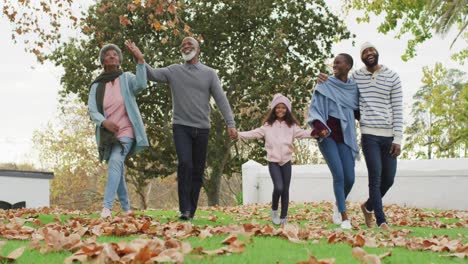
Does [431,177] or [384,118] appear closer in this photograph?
[384,118]

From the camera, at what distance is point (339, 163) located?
762 centimetres

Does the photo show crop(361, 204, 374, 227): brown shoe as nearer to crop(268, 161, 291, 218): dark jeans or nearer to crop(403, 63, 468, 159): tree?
crop(268, 161, 291, 218): dark jeans

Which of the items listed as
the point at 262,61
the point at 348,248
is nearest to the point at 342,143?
the point at 348,248

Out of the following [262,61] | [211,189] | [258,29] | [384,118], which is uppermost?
[258,29]

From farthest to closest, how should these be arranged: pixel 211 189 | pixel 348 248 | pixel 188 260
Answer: pixel 211 189, pixel 348 248, pixel 188 260

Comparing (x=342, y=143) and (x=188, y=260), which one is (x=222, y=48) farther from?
(x=188, y=260)

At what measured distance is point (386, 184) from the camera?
7855mm

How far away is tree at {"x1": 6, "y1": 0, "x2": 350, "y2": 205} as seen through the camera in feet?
87.6

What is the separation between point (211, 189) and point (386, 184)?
20.7 meters

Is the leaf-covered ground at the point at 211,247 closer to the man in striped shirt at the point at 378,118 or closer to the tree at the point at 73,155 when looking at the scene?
the man in striped shirt at the point at 378,118

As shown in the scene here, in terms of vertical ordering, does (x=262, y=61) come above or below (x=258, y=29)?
below

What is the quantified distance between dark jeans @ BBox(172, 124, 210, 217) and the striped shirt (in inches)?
83.8

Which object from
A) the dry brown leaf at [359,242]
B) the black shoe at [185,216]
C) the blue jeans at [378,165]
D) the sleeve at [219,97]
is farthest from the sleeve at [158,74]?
the dry brown leaf at [359,242]

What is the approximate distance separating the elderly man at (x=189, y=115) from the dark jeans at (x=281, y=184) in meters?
0.81
